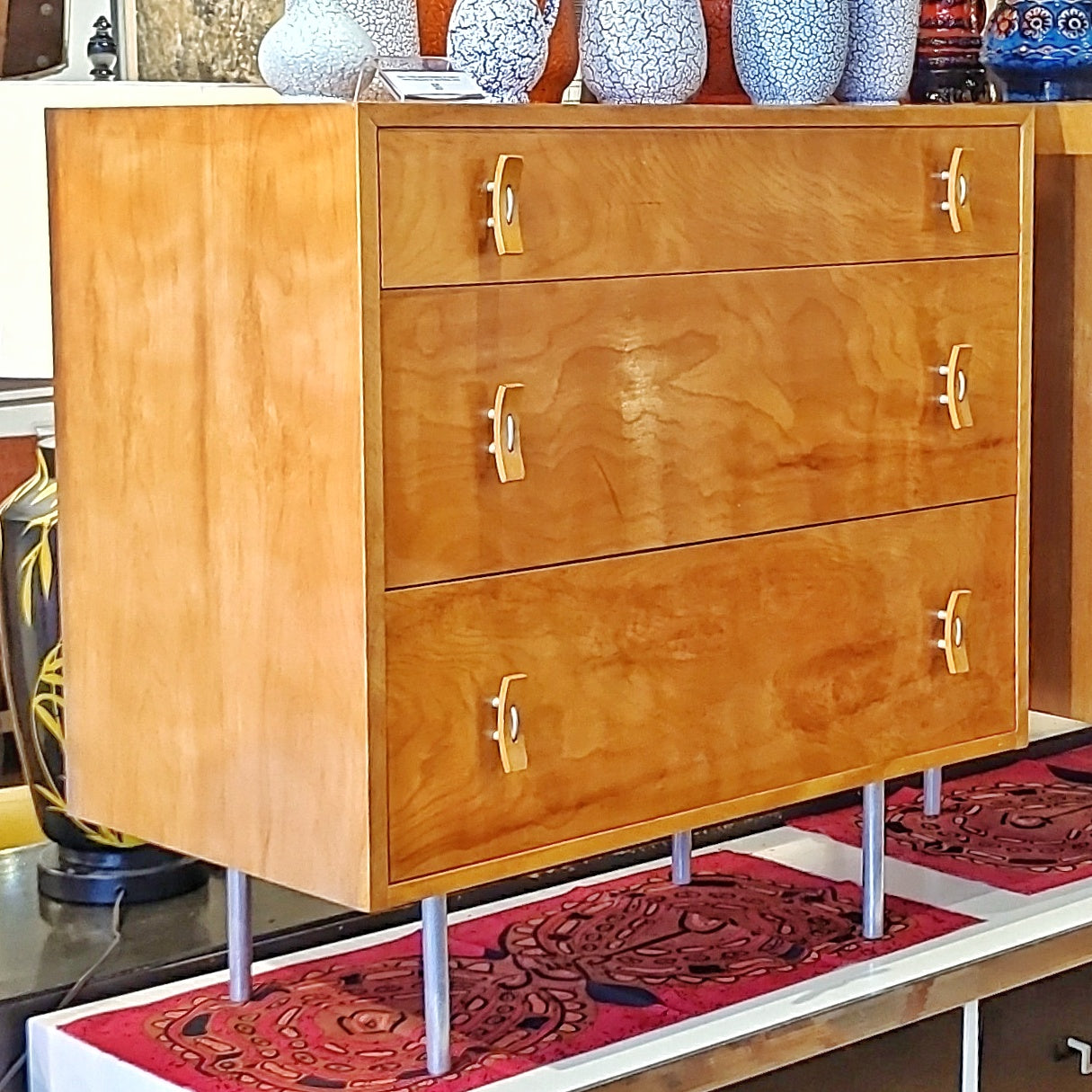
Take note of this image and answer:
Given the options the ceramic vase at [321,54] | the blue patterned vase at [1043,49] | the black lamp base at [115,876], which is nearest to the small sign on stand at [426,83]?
the ceramic vase at [321,54]

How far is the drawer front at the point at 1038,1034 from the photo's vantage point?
5.95 ft

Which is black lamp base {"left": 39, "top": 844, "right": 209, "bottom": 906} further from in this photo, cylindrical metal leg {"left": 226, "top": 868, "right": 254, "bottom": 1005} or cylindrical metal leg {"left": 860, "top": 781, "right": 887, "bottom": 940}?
cylindrical metal leg {"left": 860, "top": 781, "right": 887, "bottom": 940}

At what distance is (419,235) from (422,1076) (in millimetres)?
621

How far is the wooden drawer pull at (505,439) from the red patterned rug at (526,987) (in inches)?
17.9

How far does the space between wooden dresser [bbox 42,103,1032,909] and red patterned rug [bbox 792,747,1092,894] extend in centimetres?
36

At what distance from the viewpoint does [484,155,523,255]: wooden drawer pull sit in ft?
4.38

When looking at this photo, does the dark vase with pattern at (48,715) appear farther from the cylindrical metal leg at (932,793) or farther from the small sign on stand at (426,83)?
the cylindrical metal leg at (932,793)

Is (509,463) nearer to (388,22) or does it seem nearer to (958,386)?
(388,22)

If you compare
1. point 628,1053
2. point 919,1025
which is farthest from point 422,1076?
point 919,1025

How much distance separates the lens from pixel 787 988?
168 cm

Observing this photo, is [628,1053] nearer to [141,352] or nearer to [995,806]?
[141,352]

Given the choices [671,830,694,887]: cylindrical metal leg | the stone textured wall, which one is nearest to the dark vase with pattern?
[671,830,694,887]: cylindrical metal leg

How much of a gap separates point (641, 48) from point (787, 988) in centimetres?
76

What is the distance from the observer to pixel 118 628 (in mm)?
1527
